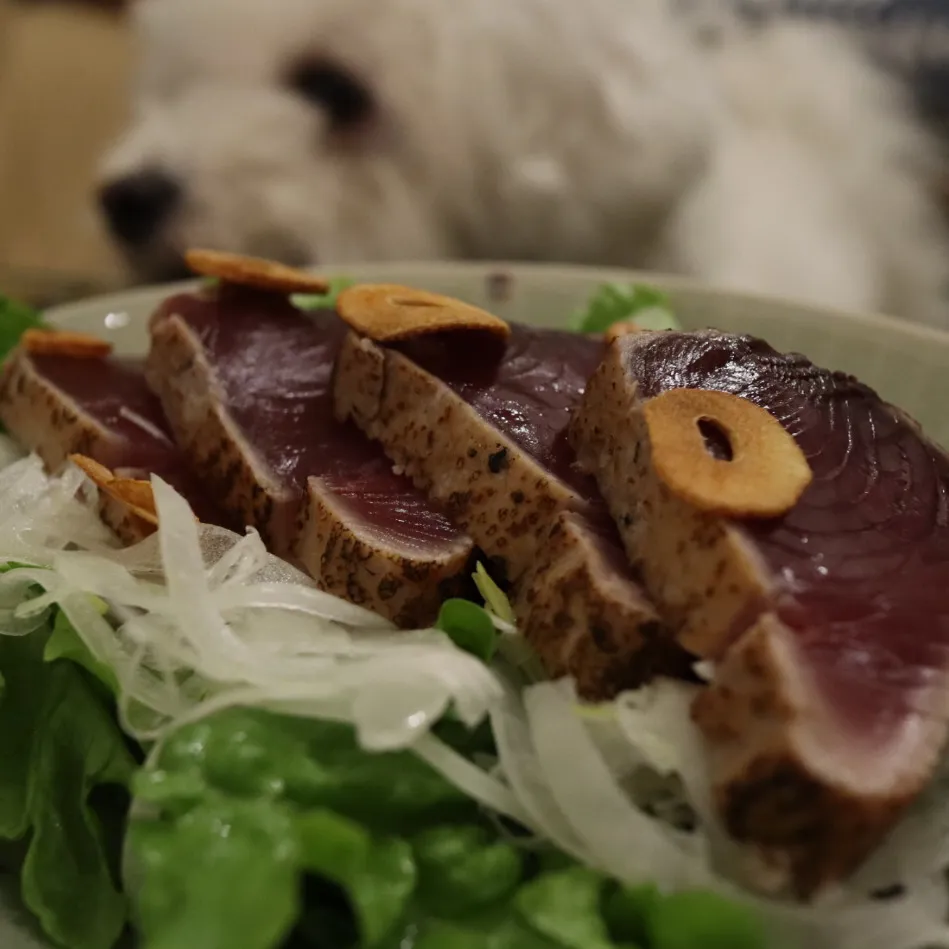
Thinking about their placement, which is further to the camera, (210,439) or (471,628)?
(210,439)

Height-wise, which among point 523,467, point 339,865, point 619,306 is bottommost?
point 339,865

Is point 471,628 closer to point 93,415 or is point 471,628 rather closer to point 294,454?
point 294,454

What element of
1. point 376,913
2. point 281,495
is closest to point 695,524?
point 376,913

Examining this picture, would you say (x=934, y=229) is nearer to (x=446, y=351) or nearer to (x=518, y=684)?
(x=446, y=351)

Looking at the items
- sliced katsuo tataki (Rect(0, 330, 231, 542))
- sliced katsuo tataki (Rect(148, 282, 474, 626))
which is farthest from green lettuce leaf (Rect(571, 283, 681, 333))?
sliced katsuo tataki (Rect(0, 330, 231, 542))

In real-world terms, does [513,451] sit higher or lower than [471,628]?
higher

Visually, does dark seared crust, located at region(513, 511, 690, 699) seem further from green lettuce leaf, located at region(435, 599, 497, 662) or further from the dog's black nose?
the dog's black nose

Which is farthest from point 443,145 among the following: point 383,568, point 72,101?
point 72,101
